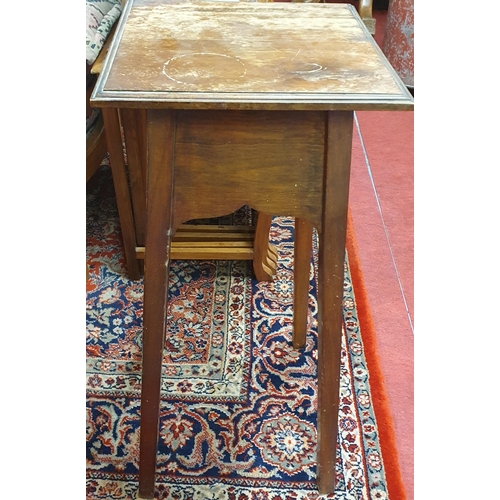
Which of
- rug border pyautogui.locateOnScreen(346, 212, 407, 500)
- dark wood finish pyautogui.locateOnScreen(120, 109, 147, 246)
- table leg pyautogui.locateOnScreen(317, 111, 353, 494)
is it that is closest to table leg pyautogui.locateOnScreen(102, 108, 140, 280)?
dark wood finish pyautogui.locateOnScreen(120, 109, 147, 246)

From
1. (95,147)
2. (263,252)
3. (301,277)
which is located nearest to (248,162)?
(301,277)

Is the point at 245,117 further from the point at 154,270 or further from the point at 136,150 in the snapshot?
the point at 136,150

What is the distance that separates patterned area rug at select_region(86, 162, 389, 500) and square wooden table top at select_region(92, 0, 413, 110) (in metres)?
0.81

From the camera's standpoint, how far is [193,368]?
1.58 m

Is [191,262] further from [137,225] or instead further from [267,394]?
[267,394]

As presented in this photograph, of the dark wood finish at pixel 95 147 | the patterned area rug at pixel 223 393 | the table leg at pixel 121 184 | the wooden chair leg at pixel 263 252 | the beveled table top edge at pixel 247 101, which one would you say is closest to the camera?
the beveled table top edge at pixel 247 101

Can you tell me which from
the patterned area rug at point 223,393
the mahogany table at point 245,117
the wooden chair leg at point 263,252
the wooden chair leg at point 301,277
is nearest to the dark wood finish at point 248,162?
the mahogany table at point 245,117

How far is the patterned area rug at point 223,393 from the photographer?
1322mm

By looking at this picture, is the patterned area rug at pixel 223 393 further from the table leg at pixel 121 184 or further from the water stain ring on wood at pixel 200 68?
the water stain ring on wood at pixel 200 68

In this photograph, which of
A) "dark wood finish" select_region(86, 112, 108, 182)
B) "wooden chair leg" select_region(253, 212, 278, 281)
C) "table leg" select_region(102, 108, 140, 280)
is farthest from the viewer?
"dark wood finish" select_region(86, 112, 108, 182)

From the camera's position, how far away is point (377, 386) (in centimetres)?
154

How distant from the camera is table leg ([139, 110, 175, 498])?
0.98m

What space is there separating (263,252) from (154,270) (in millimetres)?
762

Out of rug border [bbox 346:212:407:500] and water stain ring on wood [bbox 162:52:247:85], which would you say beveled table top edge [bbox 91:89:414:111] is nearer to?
water stain ring on wood [bbox 162:52:247:85]
